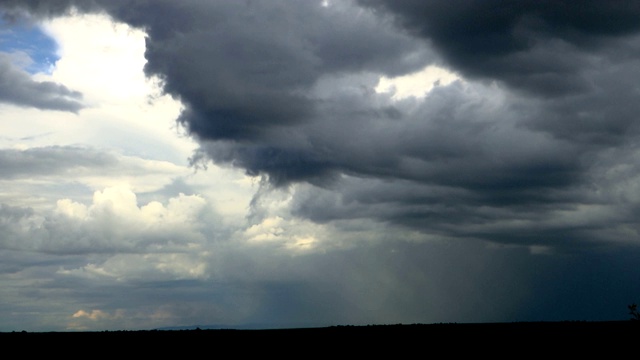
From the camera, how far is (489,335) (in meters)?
119

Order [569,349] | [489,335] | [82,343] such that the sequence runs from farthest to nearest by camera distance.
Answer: [489,335]
[82,343]
[569,349]

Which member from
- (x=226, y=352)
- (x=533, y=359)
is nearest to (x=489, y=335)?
(x=533, y=359)

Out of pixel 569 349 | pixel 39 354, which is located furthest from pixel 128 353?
pixel 569 349

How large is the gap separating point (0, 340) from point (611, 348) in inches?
3759

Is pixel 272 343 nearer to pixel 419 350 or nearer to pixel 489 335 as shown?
pixel 419 350

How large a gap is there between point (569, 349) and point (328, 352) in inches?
1259

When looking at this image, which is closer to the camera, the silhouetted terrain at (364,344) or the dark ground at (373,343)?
the silhouetted terrain at (364,344)

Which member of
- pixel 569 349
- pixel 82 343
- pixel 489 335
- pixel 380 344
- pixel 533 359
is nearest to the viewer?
pixel 533 359

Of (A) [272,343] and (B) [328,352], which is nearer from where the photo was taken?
(B) [328,352]

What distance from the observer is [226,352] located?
94.6m

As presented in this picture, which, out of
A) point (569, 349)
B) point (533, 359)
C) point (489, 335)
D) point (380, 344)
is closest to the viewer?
point (533, 359)

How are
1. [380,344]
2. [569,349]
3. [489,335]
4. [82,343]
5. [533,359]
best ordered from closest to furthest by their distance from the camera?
[533,359] → [569,349] → [380,344] → [82,343] → [489,335]

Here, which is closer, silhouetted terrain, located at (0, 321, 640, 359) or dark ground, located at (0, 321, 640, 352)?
silhouetted terrain, located at (0, 321, 640, 359)

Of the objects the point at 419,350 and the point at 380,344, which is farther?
the point at 380,344
